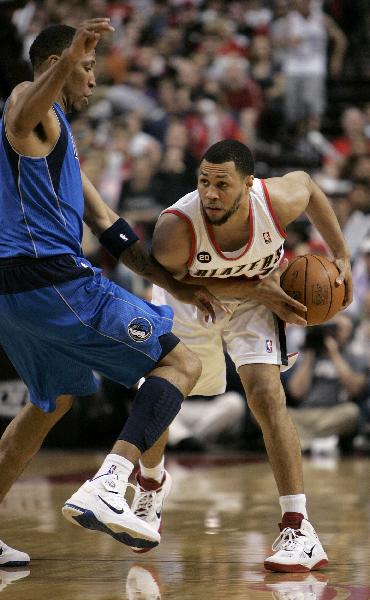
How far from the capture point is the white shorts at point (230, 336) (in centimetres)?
434

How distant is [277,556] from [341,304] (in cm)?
108

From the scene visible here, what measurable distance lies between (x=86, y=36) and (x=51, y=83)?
0.18 meters

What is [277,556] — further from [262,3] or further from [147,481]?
[262,3]

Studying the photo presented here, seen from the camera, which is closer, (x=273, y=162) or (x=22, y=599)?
(x=22, y=599)

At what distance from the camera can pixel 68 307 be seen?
12.0ft

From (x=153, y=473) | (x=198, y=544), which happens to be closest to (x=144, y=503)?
(x=153, y=473)

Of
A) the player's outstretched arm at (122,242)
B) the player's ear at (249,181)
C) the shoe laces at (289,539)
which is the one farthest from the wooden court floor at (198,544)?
the player's ear at (249,181)

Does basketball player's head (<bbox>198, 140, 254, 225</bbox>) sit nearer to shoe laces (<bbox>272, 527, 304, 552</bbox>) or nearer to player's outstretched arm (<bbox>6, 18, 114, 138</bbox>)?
player's outstretched arm (<bbox>6, 18, 114, 138</bbox>)

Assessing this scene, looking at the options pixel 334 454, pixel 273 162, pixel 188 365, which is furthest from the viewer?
pixel 273 162

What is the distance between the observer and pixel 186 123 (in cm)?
1168

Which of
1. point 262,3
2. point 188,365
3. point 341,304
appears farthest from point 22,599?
point 262,3

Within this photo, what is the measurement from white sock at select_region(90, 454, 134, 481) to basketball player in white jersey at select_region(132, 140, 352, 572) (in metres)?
0.68

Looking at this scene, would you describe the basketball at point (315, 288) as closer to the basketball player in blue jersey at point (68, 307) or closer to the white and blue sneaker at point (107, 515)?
the basketball player in blue jersey at point (68, 307)

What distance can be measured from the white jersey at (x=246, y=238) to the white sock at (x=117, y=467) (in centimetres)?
99
